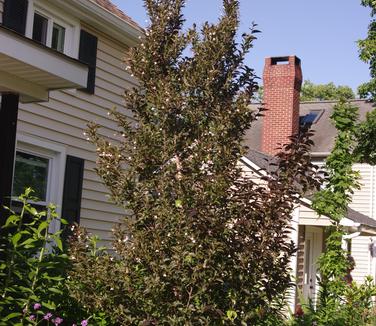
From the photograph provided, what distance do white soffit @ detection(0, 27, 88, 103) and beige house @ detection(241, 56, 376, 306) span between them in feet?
31.0

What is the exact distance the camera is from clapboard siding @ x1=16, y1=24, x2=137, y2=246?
349 inches

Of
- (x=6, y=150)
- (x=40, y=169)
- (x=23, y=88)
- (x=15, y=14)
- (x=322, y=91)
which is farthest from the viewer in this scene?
(x=322, y=91)

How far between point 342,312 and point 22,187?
517 centimetres

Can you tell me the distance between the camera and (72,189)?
9.42m

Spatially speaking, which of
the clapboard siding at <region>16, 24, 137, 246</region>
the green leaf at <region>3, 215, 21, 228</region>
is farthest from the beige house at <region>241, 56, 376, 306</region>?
the green leaf at <region>3, 215, 21, 228</region>

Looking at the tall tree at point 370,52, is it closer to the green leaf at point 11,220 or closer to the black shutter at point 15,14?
the black shutter at point 15,14

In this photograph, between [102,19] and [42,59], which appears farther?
[102,19]

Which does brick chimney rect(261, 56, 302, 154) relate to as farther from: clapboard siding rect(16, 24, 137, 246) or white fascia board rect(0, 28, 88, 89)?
white fascia board rect(0, 28, 88, 89)

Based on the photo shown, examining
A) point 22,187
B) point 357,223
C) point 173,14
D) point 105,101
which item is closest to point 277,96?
point 357,223

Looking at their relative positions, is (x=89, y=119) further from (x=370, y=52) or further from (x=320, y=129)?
(x=320, y=129)

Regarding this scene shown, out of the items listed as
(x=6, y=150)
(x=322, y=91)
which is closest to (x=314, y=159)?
(x=6, y=150)

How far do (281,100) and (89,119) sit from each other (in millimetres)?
12721

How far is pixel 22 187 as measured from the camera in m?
8.56

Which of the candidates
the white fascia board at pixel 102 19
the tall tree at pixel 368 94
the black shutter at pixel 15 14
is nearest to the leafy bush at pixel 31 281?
the black shutter at pixel 15 14
